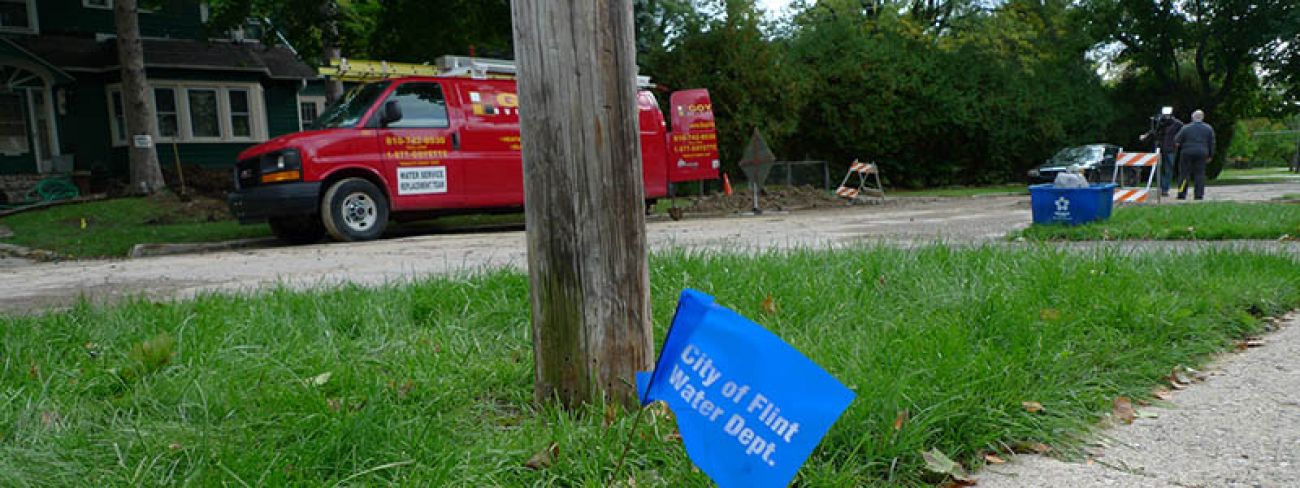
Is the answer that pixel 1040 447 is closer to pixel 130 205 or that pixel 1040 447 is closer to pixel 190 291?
pixel 190 291

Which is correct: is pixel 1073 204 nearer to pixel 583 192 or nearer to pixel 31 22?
pixel 583 192

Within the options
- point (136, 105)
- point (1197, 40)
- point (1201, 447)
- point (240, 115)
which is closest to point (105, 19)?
point (240, 115)

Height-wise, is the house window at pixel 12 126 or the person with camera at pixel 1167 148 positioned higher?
the house window at pixel 12 126

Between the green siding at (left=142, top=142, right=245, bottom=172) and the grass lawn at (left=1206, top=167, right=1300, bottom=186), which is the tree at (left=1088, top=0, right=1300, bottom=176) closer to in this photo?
the grass lawn at (left=1206, top=167, right=1300, bottom=186)

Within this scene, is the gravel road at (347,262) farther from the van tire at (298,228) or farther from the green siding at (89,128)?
the green siding at (89,128)

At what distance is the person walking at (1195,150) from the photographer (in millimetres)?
15625

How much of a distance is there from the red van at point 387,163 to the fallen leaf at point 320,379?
327 inches

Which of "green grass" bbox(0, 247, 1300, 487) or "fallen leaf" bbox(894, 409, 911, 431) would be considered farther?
"fallen leaf" bbox(894, 409, 911, 431)

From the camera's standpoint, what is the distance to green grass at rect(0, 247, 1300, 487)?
87.7 inches

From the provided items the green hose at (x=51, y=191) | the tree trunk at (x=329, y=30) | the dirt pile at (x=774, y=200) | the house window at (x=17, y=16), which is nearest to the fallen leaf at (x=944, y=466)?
the dirt pile at (x=774, y=200)

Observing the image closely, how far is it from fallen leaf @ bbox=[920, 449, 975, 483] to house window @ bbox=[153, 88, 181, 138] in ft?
86.1

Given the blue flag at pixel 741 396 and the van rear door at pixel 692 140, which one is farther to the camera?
the van rear door at pixel 692 140

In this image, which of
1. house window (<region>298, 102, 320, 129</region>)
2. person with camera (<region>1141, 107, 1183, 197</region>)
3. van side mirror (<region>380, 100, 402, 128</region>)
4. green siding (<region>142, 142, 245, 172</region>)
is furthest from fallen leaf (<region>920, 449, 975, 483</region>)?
house window (<region>298, 102, 320, 129</region>)

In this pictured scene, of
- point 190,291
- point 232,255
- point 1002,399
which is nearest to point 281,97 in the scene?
point 232,255
